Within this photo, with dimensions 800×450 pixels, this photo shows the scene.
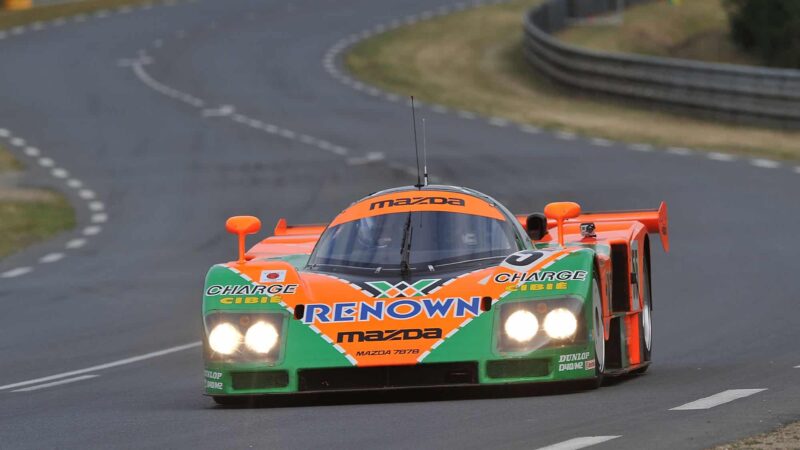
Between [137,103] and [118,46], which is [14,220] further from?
[118,46]

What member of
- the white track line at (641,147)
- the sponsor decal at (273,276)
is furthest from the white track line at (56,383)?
the white track line at (641,147)

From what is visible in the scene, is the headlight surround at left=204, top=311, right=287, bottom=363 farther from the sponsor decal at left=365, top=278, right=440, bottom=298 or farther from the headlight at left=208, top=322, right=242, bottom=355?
the sponsor decal at left=365, top=278, right=440, bottom=298

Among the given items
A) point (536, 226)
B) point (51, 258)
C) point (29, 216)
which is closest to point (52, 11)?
point (29, 216)

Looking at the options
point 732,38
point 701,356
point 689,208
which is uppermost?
point 732,38

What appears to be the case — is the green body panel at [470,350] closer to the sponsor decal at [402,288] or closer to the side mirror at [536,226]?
the sponsor decal at [402,288]

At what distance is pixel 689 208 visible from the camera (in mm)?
22766

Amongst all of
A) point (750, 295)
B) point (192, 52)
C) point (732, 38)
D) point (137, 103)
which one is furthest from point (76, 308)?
point (192, 52)

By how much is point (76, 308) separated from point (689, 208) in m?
8.78

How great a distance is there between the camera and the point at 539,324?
373 inches

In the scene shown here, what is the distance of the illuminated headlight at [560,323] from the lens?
9438 millimetres

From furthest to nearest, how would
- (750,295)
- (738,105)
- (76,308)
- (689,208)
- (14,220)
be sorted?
(738,105) → (14,220) → (689,208) → (76,308) → (750,295)

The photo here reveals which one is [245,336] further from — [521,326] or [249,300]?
[521,326]

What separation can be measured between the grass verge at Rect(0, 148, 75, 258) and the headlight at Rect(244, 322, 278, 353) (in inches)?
485

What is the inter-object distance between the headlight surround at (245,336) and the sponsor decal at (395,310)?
17cm
